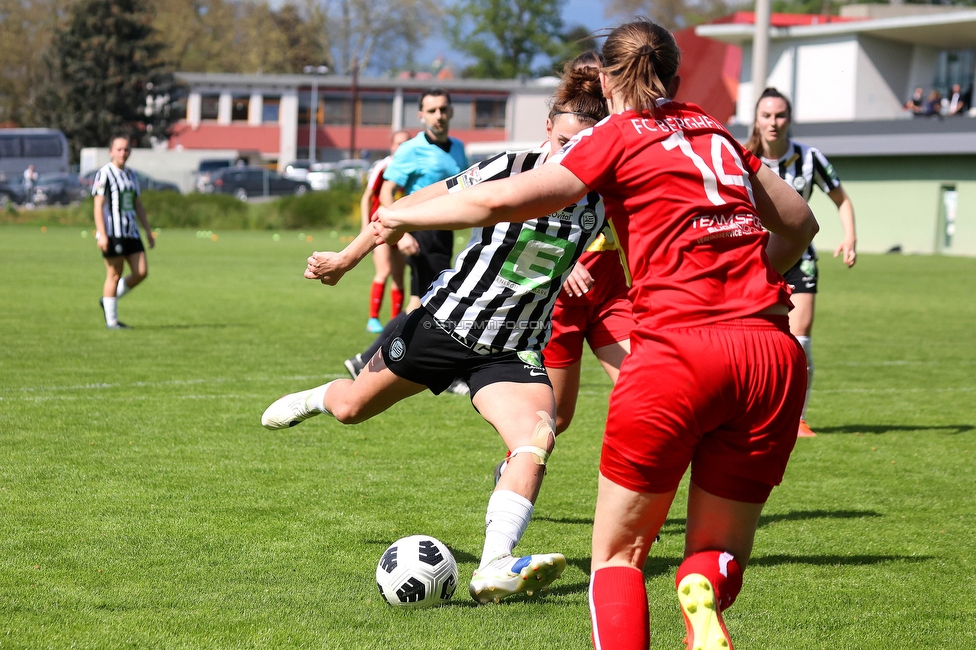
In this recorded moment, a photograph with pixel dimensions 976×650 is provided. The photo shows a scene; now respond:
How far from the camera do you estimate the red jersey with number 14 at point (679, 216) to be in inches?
114

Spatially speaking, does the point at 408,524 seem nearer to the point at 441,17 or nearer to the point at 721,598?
the point at 721,598

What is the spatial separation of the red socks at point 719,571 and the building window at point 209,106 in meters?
77.8

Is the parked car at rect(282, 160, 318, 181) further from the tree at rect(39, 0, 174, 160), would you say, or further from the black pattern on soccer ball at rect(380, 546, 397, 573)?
the black pattern on soccer ball at rect(380, 546, 397, 573)

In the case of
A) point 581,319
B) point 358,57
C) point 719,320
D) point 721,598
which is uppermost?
point 358,57

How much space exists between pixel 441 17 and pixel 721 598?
82.8 m

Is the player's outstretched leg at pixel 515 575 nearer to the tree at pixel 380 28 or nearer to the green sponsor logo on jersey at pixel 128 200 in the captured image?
the green sponsor logo on jersey at pixel 128 200

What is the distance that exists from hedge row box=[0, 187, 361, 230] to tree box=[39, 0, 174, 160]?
25.9 metres

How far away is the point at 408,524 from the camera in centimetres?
534

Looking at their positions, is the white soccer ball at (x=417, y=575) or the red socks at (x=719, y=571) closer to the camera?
the red socks at (x=719, y=571)

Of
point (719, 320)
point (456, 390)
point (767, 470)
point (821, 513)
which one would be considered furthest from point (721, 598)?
point (456, 390)

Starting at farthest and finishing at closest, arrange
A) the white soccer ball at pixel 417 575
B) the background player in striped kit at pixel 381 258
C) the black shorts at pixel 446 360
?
the background player in striped kit at pixel 381 258, the black shorts at pixel 446 360, the white soccer ball at pixel 417 575

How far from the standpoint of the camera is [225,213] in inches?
1591

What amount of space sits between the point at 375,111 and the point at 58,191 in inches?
1371

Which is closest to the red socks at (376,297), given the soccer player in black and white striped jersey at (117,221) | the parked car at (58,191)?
the soccer player in black and white striped jersey at (117,221)
